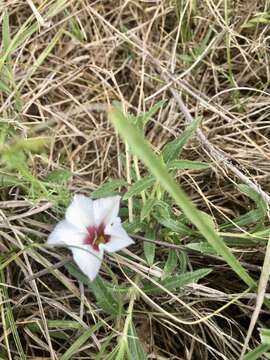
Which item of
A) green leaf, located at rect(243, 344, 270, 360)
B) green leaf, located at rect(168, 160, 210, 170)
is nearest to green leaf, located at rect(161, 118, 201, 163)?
green leaf, located at rect(168, 160, 210, 170)

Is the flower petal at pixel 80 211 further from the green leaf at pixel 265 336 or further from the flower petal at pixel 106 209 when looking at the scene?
the green leaf at pixel 265 336

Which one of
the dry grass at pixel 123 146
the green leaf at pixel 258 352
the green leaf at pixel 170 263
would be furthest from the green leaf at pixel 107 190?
the green leaf at pixel 258 352

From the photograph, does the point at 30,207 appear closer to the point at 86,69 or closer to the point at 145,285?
the point at 145,285

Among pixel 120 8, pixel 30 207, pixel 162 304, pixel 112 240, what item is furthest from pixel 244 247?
pixel 120 8

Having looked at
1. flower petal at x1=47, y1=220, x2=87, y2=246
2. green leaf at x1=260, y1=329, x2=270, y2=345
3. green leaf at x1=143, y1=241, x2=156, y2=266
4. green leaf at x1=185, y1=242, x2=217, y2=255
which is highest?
flower petal at x1=47, y1=220, x2=87, y2=246

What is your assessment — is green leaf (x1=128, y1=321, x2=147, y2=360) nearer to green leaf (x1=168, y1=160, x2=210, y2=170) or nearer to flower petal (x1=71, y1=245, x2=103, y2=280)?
flower petal (x1=71, y1=245, x2=103, y2=280)

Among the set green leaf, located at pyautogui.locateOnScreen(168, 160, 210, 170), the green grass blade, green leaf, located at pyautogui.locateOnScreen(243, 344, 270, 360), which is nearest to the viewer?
the green grass blade

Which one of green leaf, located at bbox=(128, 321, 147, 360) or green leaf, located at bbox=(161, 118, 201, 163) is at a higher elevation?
green leaf, located at bbox=(161, 118, 201, 163)
